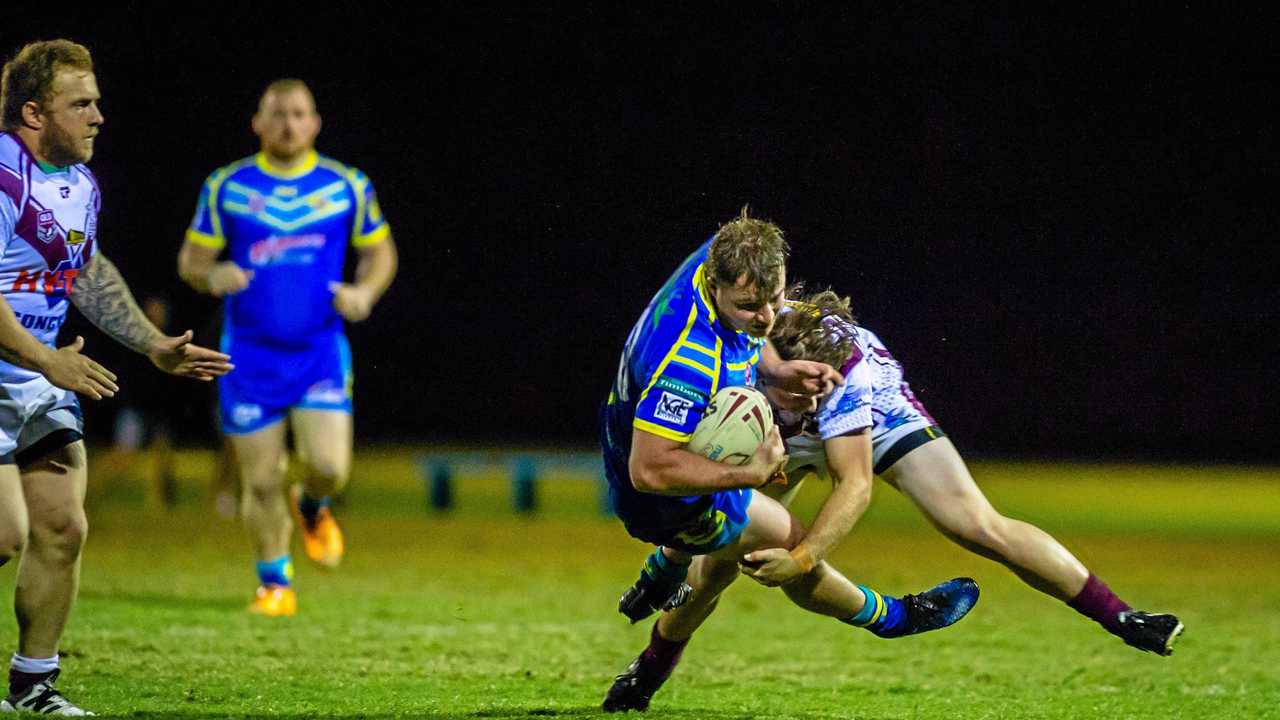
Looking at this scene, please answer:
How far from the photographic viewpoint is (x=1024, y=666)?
716cm

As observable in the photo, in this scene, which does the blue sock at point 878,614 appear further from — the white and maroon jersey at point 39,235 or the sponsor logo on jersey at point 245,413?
the sponsor logo on jersey at point 245,413

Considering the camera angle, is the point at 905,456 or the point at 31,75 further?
the point at 905,456

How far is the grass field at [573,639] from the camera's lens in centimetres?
599

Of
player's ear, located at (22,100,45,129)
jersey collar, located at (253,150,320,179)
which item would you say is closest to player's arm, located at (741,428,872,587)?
player's ear, located at (22,100,45,129)

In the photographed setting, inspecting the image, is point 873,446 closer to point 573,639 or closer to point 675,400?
point 675,400

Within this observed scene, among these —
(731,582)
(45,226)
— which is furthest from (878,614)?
(45,226)

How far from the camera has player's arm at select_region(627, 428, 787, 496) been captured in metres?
5.01

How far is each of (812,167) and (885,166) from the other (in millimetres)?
950

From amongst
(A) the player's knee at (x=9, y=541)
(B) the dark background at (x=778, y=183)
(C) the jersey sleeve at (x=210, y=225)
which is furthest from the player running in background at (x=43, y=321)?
(B) the dark background at (x=778, y=183)

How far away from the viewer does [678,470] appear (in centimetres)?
501

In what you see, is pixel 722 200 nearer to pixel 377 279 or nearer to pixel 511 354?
pixel 377 279

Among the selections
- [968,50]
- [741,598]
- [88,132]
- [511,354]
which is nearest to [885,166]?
[968,50]

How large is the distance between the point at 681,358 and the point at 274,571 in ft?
14.0

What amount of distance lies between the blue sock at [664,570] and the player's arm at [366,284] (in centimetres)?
299
